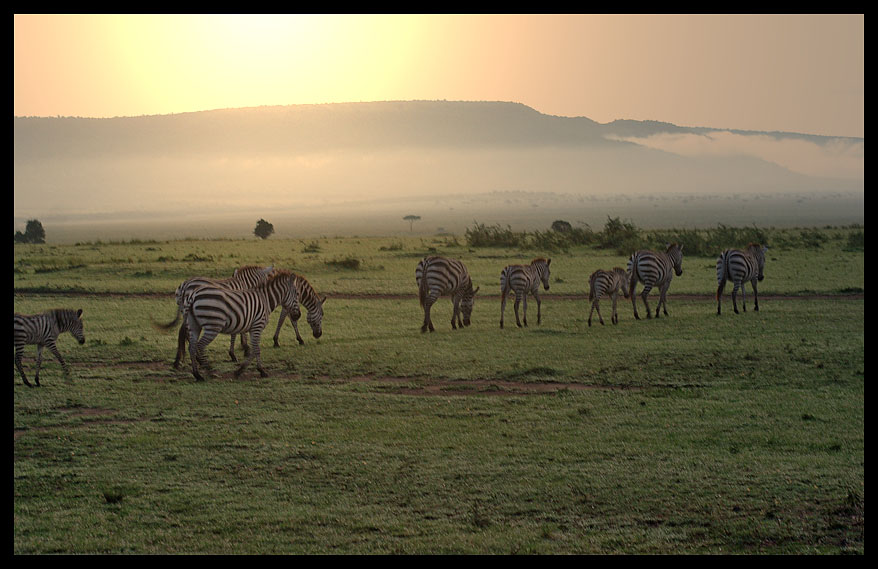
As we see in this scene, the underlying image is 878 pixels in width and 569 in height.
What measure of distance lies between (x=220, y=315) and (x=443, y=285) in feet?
22.6

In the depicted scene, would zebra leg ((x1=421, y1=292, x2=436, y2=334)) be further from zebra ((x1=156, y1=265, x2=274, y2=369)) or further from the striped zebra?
the striped zebra

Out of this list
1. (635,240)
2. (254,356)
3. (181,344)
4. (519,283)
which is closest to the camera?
(254,356)

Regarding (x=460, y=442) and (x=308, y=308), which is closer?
(x=460, y=442)

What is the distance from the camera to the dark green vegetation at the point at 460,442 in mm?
8016

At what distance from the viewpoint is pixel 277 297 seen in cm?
1636

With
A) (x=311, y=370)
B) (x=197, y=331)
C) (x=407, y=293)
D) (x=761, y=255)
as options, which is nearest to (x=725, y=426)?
(x=311, y=370)

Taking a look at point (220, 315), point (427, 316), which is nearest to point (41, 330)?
point (220, 315)

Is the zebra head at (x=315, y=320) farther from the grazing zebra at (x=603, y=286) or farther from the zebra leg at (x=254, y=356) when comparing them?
the grazing zebra at (x=603, y=286)

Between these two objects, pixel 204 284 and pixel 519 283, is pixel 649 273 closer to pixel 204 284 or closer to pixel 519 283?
pixel 519 283

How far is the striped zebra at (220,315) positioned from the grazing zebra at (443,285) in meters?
5.31

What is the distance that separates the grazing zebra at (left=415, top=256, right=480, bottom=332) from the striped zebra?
5308mm

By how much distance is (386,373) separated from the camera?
14859 millimetres

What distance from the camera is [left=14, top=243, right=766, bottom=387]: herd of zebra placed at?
13.8 m

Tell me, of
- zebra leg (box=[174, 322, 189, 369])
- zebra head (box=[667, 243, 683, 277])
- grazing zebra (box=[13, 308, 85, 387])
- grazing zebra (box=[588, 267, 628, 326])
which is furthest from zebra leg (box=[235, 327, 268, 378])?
zebra head (box=[667, 243, 683, 277])
